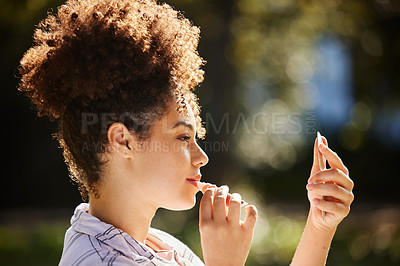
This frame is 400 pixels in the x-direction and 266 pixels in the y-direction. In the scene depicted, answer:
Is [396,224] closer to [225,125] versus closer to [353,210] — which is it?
[353,210]

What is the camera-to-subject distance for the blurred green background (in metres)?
6.09

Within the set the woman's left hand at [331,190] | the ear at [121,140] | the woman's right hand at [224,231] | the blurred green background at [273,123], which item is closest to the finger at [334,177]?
the woman's left hand at [331,190]

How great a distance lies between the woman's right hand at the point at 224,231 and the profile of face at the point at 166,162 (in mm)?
89

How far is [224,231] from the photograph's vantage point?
5.06 feet

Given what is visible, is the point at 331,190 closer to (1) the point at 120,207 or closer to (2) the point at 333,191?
(2) the point at 333,191

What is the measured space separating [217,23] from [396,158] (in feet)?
15.8

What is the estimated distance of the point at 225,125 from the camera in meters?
6.93

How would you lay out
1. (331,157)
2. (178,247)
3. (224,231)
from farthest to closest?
(178,247) < (331,157) < (224,231)

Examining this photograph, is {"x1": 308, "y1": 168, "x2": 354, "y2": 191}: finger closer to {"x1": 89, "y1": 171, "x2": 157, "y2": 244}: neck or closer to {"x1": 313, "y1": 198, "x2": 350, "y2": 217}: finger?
{"x1": 313, "y1": 198, "x2": 350, "y2": 217}: finger

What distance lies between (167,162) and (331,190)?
0.53 m

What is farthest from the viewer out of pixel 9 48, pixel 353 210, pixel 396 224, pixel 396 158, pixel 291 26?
pixel 396 158

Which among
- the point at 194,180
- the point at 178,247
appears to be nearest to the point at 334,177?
the point at 194,180

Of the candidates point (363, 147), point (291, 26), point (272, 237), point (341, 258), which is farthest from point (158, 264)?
point (363, 147)

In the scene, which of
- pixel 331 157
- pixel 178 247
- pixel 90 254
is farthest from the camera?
pixel 178 247
